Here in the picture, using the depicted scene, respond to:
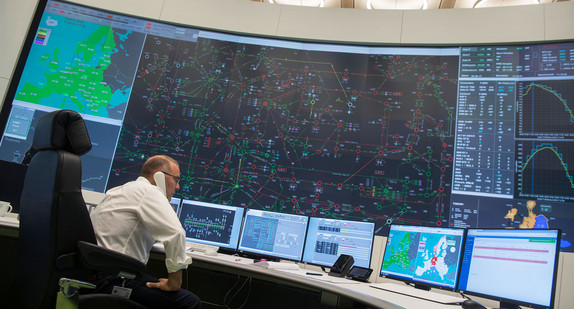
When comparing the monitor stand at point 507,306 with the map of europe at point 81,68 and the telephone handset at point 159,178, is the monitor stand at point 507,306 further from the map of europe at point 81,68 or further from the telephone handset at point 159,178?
the map of europe at point 81,68

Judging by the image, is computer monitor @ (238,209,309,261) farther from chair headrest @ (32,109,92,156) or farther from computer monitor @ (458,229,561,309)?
chair headrest @ (32,109,92,156)

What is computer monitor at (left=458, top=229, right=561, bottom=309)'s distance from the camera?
1.46 m

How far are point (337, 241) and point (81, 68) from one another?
2928 mm

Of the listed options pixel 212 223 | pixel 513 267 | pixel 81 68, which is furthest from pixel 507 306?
pixel 81 68

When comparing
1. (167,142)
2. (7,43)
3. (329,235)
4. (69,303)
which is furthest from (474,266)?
(7,43)

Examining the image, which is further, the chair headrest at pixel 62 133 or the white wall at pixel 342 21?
the white wall at pixel 342 21

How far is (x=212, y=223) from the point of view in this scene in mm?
2842

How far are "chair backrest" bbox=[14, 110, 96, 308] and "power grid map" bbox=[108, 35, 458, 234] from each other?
2042 millimetres

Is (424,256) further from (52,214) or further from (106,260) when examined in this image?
(52,214)

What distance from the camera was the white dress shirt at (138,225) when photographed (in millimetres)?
1630

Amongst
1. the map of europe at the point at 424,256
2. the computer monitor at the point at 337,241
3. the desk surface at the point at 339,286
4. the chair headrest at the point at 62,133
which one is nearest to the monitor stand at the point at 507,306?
the desk surface at the point at 339,286

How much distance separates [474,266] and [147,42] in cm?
342

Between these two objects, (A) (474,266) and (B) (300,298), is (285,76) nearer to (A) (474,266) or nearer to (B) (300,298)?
(B) (300,298)

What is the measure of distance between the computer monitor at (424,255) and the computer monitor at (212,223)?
3.48 ft
